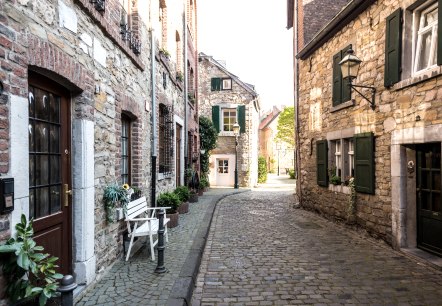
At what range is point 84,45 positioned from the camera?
384 centimetres

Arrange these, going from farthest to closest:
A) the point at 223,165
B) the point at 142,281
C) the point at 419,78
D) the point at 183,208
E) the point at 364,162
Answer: the point at 223,165 < the point at 183,208 < the point at 364,162 < the point at 419,78 < the point at 142,281

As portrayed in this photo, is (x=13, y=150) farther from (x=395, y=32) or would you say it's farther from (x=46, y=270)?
(x=395, y=32)

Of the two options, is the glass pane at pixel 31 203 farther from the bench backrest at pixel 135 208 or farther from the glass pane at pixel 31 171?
the bench backrest at pixel 135 208

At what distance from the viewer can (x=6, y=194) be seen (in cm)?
245

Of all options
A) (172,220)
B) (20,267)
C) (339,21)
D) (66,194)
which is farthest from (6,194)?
(339,21)

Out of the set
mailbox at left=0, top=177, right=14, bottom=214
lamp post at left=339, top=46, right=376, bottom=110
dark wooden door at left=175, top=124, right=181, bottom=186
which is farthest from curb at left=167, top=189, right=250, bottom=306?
dark wooden door at left=175, top=124, right=181, bottom=186

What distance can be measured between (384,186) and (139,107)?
16.1ft

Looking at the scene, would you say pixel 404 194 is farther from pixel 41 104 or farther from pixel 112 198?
pixel 41 104

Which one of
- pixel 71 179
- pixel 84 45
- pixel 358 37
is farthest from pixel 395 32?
pixel 71 179

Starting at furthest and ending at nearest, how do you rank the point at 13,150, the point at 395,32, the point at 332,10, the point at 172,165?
the point at 332,10
the point at 172,165
the point at 395,32
the point at 13,150

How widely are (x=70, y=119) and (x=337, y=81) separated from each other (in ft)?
21.6

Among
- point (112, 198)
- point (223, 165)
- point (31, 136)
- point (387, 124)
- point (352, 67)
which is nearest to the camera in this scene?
point (31, 136)

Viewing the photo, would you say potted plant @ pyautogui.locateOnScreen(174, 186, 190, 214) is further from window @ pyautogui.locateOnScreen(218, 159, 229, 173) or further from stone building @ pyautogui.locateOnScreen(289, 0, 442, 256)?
window @ pyautogui.locateOnScreen(218, 159, 229, 173)

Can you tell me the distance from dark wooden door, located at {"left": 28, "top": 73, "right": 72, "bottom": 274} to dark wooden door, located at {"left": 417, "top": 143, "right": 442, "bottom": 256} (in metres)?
5.39
